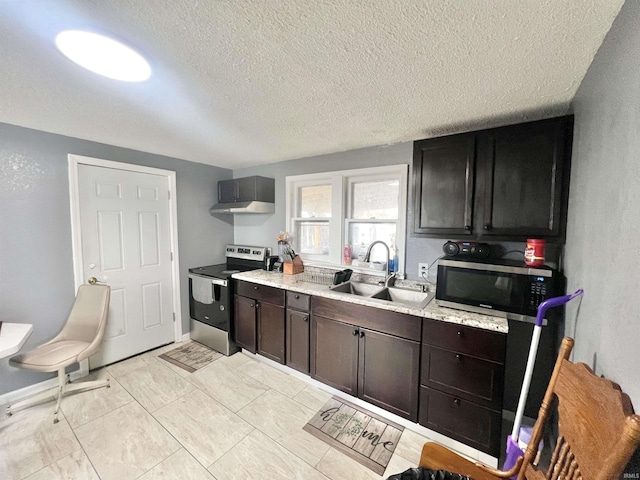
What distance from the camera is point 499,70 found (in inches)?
49.9

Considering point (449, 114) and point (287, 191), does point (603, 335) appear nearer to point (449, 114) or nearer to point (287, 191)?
point (449, 114)

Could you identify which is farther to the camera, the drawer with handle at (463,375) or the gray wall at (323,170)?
the gray wall at (323,170)

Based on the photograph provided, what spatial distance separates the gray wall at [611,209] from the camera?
796 mm

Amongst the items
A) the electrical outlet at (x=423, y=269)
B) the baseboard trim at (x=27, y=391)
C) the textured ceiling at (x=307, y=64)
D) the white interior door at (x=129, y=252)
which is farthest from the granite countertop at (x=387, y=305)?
the baseboard trim at (x=27, y=391)

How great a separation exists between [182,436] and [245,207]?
2.16m

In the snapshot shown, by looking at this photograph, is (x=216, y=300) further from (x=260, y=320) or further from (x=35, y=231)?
(x=35, y=231)

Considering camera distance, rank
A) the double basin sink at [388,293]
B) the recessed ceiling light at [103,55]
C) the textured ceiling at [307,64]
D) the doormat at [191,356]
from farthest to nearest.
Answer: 1. the doormat at [191,356]
2. the double basin sink at [388,293]
3. the recessed ceiling light at [103,55]
4. the textured ceiling at [307,64]

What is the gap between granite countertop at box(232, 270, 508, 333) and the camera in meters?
1.57

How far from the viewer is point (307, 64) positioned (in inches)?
49.2

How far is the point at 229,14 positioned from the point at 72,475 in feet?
8.33

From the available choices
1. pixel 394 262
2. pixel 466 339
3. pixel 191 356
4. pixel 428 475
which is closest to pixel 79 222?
pixel 191 356

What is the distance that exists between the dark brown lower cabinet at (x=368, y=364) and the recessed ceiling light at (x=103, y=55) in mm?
2027

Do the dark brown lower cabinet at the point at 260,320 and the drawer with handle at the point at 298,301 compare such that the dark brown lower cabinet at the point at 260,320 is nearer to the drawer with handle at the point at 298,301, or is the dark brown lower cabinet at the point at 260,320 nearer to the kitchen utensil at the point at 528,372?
the drawer with handle at the point at 298,301

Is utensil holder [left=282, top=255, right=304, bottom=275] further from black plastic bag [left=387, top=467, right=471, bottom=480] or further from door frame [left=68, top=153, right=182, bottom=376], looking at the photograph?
black plastic bag [left=387, top=467, right=471, bottom=480]
